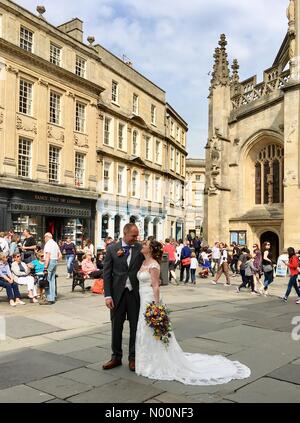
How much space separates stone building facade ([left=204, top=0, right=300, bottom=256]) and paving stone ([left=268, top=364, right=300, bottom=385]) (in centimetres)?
1953

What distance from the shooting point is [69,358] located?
6117mm

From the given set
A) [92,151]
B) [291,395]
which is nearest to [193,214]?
[92,151]

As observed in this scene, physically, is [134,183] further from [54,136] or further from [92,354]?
[92,354]

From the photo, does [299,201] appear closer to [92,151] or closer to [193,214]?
[92,151]

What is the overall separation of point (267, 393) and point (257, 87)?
83.7 feet

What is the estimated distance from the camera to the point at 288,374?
5.47 meters

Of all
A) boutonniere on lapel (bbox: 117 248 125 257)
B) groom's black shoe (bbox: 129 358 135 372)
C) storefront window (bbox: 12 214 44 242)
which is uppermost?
storefront window (bbox: 12 214 44 242)

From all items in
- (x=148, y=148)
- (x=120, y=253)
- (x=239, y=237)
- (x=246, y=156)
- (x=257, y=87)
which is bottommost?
(x=239, y=237)

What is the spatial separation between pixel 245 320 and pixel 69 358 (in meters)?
4.50

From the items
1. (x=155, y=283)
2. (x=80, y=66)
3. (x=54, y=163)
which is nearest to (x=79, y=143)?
(x=54, y=163)

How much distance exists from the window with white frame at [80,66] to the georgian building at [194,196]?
41.3 m

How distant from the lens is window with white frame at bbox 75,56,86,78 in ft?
95.3

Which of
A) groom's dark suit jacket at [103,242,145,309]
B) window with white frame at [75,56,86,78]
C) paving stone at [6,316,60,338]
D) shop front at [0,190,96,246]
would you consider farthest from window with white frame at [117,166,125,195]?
groom's dark suit jacket at [103,242,145,309]

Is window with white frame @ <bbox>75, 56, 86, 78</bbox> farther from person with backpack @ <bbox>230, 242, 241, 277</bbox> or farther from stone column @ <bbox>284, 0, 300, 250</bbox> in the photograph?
person with backpack @ <bbox>230, 242, 241, 277</bbox>
